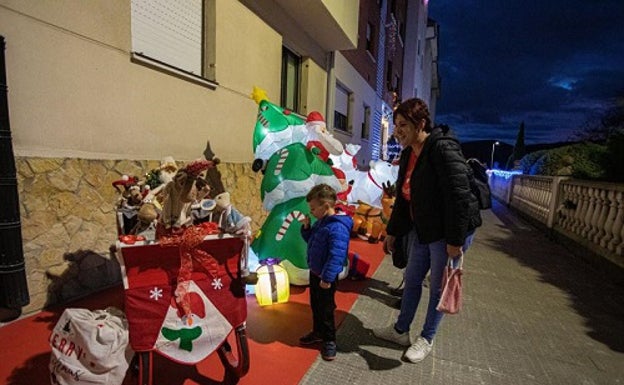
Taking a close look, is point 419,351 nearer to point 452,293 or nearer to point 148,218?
point 452,293

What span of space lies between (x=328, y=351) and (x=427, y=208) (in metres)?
1.36

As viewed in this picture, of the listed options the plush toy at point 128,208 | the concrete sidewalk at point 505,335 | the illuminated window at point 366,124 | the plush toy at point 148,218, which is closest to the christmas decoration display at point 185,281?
the plush toy at point 148,218

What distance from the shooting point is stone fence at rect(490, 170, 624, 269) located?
16.9 feet

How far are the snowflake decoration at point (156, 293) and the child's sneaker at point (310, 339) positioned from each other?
1455 mm

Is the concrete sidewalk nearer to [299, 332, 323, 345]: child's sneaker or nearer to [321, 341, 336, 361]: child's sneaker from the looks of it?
[321, 341, 336, 361]: child's sneaker

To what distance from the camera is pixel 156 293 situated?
1964mm

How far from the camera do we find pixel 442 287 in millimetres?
2627

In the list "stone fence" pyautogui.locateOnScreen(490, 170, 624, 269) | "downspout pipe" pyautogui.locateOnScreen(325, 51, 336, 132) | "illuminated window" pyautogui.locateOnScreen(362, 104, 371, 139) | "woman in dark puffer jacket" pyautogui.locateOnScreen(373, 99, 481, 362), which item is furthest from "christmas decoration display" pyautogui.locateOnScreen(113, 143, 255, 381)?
"illuminated window" pyautogui.locateOnScreen(362, 104, 371, 139)

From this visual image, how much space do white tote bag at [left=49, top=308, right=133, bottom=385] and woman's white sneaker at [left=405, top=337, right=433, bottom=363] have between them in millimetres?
2050

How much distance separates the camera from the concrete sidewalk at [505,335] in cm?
268

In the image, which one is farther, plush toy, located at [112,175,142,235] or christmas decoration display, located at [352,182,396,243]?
christmas decoration display, located at [352,182,396,243]

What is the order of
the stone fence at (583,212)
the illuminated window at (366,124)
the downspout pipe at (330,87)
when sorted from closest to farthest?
the stone fence at (583,212) → the downspout pipe at (330,87) → the illuminated window at (366,124)

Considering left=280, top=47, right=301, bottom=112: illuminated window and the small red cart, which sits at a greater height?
left=280, top=47, right=301, bottom=112: illuminated window

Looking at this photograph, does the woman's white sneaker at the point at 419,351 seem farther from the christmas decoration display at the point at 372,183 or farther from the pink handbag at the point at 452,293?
the christmas decoration display at the point at 372,183
